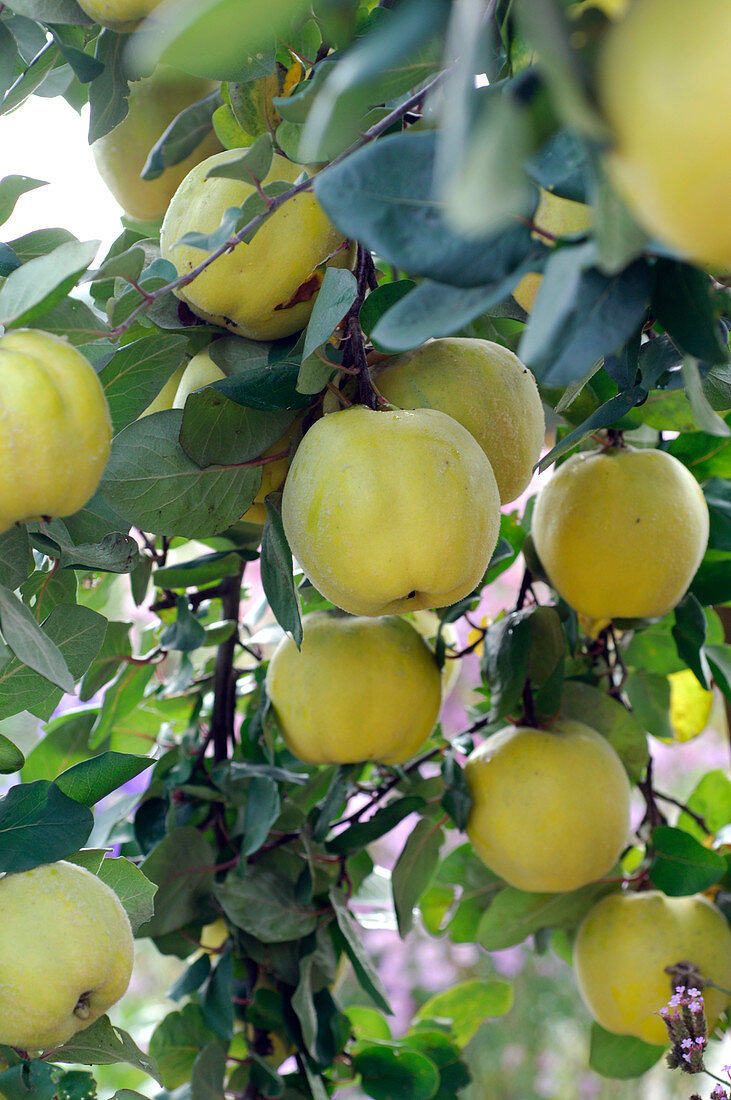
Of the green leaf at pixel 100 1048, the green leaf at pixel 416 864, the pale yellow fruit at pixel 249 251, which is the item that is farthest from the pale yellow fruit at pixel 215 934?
the pale yellow fruit at pixel 249 251

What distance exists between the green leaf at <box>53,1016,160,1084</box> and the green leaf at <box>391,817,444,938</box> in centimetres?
25

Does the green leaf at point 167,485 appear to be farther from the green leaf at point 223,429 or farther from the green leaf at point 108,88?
the green leaf at point 108,88

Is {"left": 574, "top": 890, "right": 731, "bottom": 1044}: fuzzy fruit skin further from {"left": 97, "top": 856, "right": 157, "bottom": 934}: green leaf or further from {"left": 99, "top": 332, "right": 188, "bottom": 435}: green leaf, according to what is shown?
{"left": 99, "top": 332, "right": 188, "bottom": 435}: green leaf

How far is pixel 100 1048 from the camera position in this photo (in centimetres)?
46

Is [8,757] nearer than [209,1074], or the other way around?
[8,757]

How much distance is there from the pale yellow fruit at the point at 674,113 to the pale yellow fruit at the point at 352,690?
45cm

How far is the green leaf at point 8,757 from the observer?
45 centimetres

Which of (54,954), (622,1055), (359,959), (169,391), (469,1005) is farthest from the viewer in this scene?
(469,1005)

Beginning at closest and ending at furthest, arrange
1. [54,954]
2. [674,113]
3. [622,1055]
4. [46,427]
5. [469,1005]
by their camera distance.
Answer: [674,113] → [46,427] → [54,954] → [622,1055] → [469,1005]

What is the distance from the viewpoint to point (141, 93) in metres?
0.58

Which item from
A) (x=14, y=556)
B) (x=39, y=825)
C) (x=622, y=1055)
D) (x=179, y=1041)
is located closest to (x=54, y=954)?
(x=39, y=825)

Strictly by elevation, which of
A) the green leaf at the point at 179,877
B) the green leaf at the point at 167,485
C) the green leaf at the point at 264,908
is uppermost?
the green leaf at the point at 167,485

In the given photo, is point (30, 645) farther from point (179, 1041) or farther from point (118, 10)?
point (179, 1041)

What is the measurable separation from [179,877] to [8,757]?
258 millimetres
